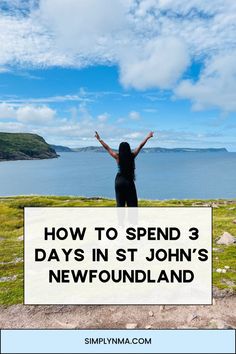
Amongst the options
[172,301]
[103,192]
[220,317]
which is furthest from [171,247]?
[103,192]

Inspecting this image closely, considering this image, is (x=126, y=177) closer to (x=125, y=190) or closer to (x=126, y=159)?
(x=125, y=190)

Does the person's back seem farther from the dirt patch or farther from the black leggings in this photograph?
the dirt patch

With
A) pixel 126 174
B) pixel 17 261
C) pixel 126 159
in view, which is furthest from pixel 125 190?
pixel 17 261

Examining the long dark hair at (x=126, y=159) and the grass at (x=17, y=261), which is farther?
the long dark hair at (x=126, y=159)

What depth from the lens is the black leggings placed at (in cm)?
1384

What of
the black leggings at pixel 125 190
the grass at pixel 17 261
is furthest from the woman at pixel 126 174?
the grass at pixel 17 261

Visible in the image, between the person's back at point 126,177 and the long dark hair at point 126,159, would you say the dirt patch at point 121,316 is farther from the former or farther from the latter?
the long dark hair at point 126,159

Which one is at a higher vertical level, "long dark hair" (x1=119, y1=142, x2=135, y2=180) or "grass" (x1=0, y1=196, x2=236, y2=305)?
"long dark hair" (x1=119, y1=142, x2=135, y2=180)

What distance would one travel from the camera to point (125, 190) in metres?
13.9

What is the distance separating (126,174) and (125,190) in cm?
70

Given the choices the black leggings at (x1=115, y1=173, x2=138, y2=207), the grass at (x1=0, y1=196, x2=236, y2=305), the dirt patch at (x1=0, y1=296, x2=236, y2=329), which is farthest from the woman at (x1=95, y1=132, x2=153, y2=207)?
the grass at (x1=0, y1=196, x2=236, y2=305)

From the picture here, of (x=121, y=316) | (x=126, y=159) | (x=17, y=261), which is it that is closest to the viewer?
(x=121, y=316)

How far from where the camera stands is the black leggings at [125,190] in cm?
1384

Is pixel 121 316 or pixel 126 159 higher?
pixel 126 159
